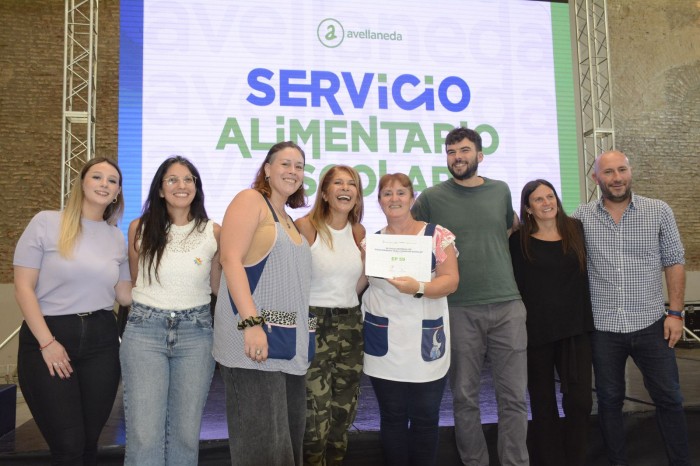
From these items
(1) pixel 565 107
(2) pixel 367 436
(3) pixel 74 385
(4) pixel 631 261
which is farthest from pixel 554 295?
(1) pixel 565 107

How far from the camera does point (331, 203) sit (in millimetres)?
2242

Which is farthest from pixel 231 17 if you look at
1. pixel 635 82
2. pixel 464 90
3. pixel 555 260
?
pixel 635 82

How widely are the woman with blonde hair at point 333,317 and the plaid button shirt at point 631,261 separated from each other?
1216 mm

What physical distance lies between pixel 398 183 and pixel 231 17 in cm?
353

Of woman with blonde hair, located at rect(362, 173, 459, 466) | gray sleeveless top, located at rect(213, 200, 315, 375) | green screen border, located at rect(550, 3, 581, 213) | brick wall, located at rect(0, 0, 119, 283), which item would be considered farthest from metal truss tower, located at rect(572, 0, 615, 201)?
brick wall, located at rect(0, 0, 119, 283)

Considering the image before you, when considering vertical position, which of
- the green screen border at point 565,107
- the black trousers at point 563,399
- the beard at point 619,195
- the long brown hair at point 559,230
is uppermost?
the green screen border at point 565,107

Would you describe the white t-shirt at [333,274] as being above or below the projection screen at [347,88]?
below

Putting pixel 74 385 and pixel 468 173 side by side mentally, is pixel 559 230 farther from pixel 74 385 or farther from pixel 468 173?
pixel 74 385

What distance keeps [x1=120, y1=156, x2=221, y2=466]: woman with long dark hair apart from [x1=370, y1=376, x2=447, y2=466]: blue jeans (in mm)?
736

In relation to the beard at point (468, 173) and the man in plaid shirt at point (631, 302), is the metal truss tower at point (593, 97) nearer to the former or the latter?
the man in plaid shirt at point (631, 302)

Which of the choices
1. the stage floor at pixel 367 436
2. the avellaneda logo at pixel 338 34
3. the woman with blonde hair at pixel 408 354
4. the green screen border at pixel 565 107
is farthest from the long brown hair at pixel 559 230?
the avellaneda logo at pixel 338 34

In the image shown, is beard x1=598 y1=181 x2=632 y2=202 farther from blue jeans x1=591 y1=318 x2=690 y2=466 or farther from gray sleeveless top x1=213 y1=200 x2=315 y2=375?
gray sleeveless top x1=213 y1=200 x2=315 y2=375

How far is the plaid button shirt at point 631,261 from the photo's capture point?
2.52 meters

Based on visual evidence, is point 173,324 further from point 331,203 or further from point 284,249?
point 331,203
